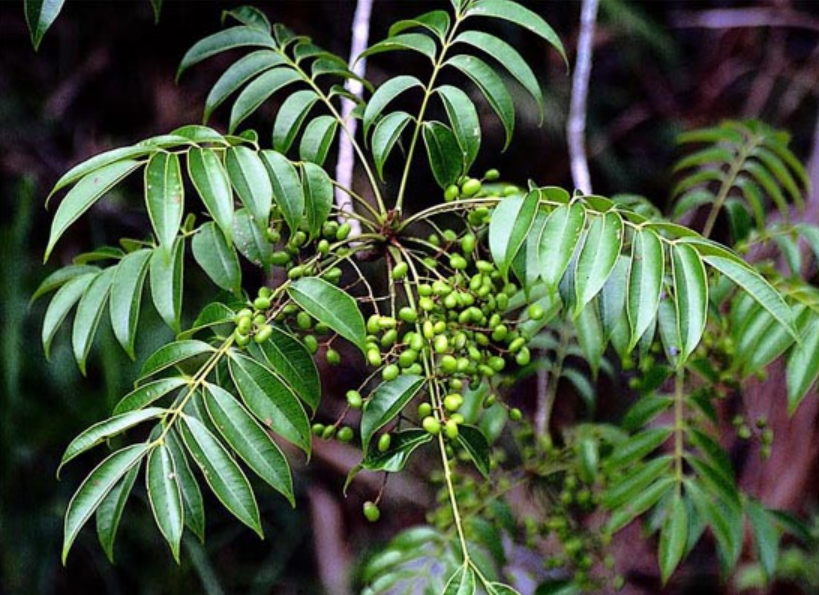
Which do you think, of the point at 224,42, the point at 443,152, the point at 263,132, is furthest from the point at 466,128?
the point at 263,132

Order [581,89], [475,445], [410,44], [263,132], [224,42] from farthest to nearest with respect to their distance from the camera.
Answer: [263,132], [581,89], [224,42], [410,44], [475,445]

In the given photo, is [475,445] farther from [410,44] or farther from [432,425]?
[410,44]

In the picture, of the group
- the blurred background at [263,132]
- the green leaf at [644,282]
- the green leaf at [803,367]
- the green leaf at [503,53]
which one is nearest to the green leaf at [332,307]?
the green leaf at [644,282]

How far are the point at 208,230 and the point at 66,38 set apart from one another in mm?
1596

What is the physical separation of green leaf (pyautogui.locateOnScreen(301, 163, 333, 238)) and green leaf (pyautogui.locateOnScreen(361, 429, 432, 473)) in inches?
8.8

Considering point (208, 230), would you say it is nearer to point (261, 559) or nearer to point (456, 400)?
point (456, 400)

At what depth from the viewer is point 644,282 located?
0.89m

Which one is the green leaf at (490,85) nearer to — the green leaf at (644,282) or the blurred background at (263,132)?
the green leaf at (644,282)

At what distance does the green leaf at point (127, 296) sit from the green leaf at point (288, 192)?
0.69 feet

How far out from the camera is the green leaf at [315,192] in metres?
0.94

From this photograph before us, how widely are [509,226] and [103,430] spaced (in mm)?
425

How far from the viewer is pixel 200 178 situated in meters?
0.86

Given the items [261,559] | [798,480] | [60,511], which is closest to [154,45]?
[60,511]

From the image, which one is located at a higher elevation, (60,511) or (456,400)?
(456,400)
